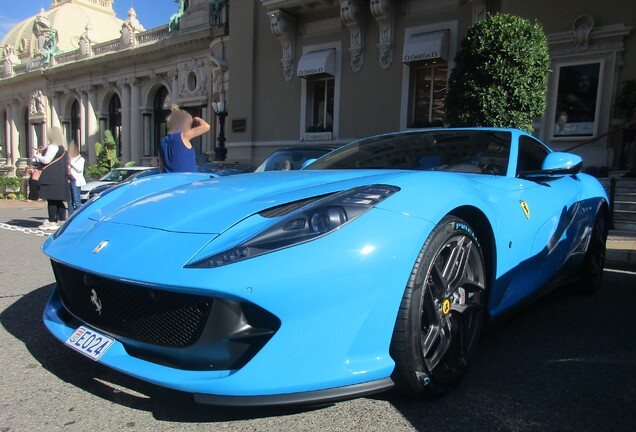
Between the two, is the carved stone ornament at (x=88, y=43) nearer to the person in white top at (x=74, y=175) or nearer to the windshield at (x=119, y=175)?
the windshield at (x=119, y=175)

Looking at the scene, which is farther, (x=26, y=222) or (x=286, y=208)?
(x=26, y=222)

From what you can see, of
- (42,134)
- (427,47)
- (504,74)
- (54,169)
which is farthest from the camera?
(42,134)

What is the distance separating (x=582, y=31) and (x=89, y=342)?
11637 millimetres

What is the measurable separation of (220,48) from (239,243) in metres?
20.1

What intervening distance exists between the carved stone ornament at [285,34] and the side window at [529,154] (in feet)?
43.2

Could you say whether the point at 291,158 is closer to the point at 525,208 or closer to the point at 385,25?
the point at 525,208

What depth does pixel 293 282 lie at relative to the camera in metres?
1.41

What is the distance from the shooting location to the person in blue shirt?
4.65 meters

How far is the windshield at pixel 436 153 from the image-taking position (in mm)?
2602

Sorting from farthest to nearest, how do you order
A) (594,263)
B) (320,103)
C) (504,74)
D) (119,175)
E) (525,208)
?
(320,103)
(119,175)
(504,74)
(594,263)
(525,208)

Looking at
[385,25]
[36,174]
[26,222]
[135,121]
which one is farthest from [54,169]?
[135,121]

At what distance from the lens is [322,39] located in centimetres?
1475

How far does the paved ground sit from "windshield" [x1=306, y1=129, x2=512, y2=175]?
1022mm

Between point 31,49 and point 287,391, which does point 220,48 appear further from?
point 31,49
